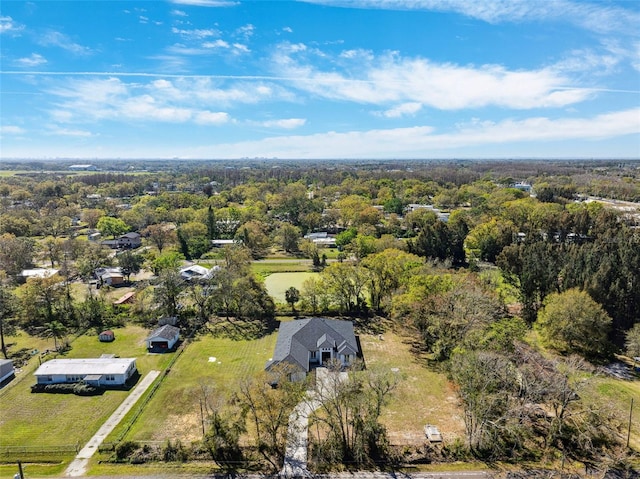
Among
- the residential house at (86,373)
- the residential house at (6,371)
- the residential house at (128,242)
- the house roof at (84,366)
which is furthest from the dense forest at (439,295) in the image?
the residential house at (86,373)

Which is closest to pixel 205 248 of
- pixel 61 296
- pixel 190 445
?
pixel 61 296

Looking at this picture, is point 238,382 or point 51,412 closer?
point 51,412

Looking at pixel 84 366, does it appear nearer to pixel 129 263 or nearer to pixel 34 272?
pixel 129 263

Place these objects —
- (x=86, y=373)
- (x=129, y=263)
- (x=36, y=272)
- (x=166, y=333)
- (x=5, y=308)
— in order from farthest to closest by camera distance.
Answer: (x=36, y=272) → (x=129, y=263) → (x=5, y=308) → (x=166, y=333) → (x=86, y=373)

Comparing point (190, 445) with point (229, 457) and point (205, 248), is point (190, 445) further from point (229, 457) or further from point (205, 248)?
point (205, 248)

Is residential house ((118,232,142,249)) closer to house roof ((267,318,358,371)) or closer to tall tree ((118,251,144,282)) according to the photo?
tall tree ((118,251,144,282))

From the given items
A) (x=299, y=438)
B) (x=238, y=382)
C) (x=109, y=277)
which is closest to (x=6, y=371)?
(x=238, y=382)

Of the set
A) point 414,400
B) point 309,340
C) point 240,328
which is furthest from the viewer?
point 240,328

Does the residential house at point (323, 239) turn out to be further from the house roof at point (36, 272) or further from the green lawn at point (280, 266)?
the house roof at point (36, 272)

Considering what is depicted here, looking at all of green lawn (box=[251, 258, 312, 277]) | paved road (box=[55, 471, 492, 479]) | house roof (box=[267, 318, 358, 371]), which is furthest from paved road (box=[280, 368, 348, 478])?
green lawn (box=[251, 258, 312, 277])
